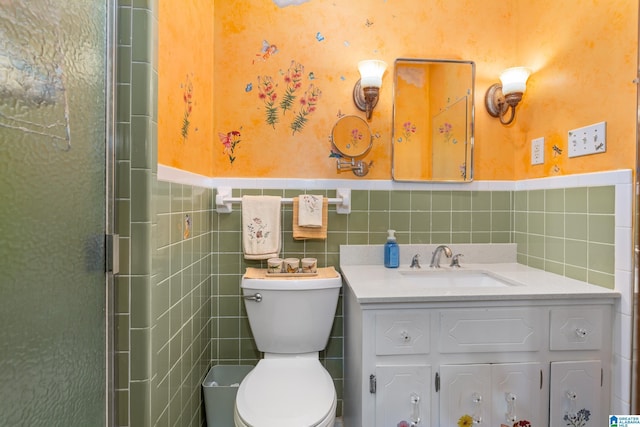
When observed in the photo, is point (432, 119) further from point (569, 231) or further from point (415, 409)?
point (415, 409)

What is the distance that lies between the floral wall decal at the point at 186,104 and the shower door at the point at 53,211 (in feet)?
1.17

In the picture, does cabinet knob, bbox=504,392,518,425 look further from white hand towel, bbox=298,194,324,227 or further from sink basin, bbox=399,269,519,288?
white hand towel, bbox=298,194,324,227

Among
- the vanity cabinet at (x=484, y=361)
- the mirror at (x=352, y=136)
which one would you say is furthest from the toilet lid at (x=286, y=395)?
the mirror at (x=352, y=136)

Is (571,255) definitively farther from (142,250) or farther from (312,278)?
(142,250)

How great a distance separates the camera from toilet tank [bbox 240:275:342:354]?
1518 millimetres

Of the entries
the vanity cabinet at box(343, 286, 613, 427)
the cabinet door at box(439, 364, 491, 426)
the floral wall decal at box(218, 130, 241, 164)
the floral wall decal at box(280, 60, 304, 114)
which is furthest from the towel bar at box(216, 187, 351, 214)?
the cabinet door at box(439, 364, 491, 426)

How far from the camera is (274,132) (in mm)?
1748

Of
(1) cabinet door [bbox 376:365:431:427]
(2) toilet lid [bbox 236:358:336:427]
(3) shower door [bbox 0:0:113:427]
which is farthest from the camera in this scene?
(1) cabinet door [bbox 376:365:431:427]

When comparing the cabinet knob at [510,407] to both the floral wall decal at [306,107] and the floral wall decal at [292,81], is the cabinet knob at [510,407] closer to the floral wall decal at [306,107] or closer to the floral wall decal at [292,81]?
the floral wall decal at [306,107]

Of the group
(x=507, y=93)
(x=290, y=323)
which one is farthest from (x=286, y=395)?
(x=507, y=93)

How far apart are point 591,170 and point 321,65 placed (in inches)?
49.6

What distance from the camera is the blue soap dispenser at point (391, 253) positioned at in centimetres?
170

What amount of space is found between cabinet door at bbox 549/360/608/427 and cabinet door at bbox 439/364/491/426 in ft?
0.82

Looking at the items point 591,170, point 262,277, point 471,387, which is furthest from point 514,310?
point 262,277
